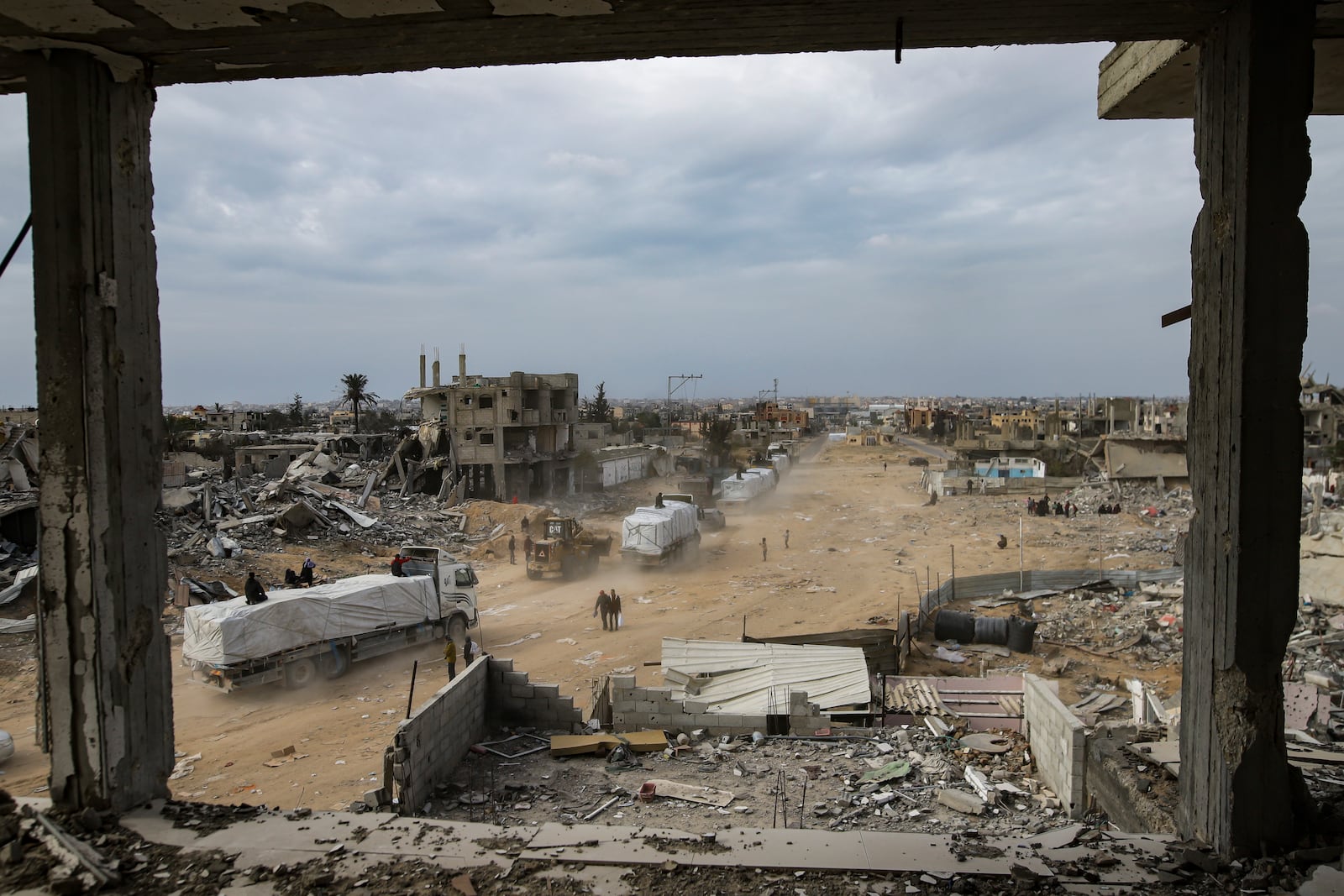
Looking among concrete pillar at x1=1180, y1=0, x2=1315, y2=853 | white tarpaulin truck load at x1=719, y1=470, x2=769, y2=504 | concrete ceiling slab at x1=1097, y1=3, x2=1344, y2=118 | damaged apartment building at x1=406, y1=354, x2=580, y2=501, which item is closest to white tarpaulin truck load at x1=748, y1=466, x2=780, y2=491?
white tarpaulin truck load at x1=719, y1=470, x2=769, y2=504

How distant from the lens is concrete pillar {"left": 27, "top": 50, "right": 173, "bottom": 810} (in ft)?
11.1

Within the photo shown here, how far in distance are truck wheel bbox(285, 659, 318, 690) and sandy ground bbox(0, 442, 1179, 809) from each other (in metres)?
0.19

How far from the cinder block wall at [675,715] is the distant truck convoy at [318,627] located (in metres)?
6.84

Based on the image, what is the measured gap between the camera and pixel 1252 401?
10.3 feet

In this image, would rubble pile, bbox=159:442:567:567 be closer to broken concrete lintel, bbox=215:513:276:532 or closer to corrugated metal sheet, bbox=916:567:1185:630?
broken concrete lintel, bbox=215:513:276:532

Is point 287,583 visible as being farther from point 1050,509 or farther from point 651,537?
point 1050,509

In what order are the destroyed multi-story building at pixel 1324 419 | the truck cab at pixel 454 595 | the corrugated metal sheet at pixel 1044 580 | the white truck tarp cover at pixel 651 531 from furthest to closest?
the destroyed multi-story building at pixel 1324 419 → the white truck tarp cover at pixel 651 531 → the corrugated metal sheet at pixel 1044 580 → the truck cab at pixel 454 595

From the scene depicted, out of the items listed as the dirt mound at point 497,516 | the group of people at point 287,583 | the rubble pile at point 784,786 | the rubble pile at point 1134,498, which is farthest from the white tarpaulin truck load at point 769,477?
the rubble pile at point 784,786

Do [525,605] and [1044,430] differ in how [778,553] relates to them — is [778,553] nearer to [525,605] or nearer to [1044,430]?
[525,605]

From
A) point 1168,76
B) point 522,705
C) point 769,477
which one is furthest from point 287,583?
point 769,477

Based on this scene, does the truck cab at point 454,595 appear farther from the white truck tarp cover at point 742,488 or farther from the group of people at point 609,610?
the white truck tarp cover at point 742,488

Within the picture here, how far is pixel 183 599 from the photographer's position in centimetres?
1689

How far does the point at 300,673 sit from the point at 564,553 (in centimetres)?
1018

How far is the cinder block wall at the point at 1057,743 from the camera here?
23.1 feet
